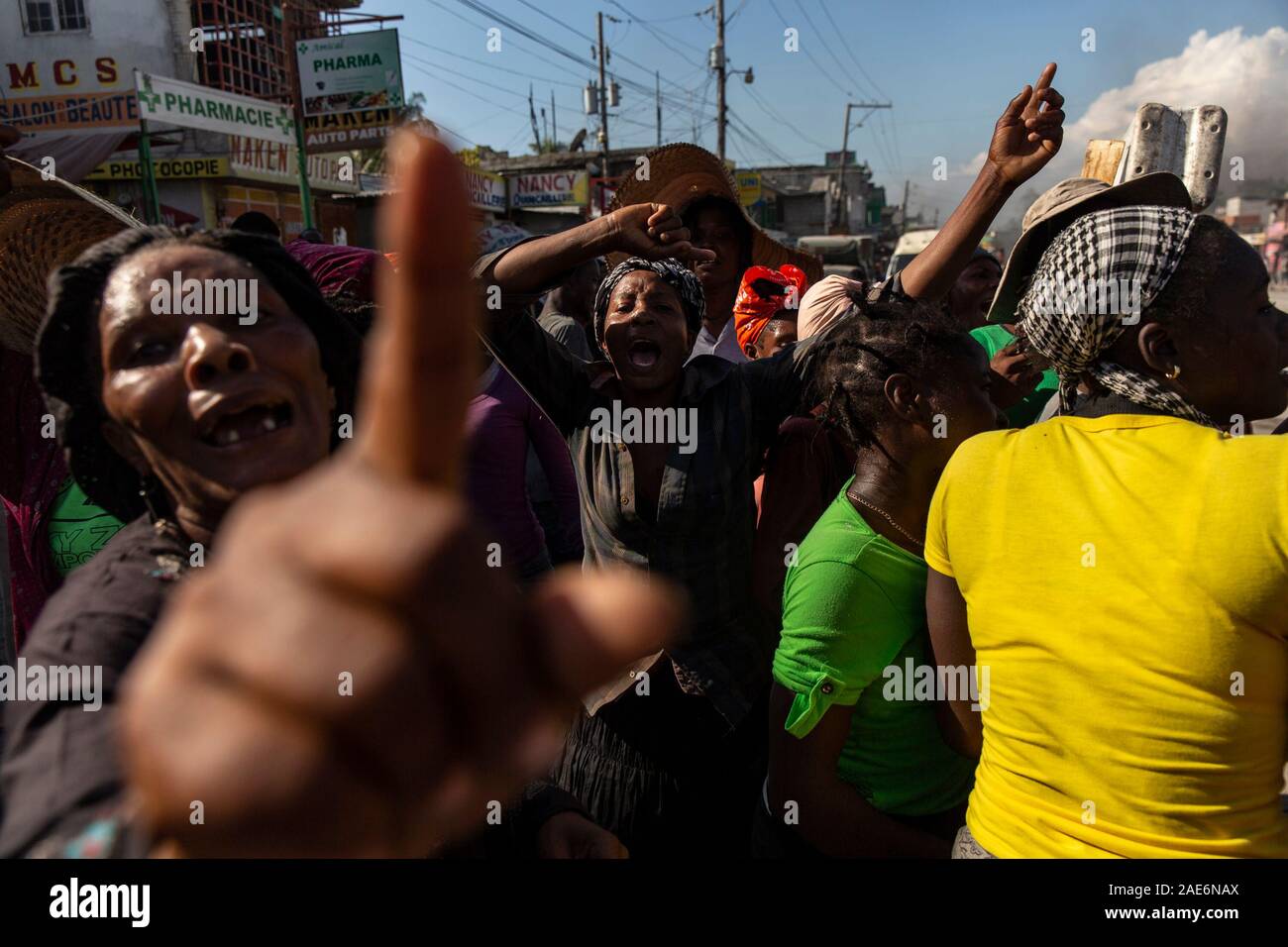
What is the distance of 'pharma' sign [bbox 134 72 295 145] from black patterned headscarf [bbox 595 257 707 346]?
426 inches

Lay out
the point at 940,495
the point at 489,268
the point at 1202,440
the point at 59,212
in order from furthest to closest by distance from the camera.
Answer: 1. the point at 489,268
2. the point at 59,212
3. the point at 940,495
4. the point at 1202,440

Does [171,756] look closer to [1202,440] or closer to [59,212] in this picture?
[1202,440]

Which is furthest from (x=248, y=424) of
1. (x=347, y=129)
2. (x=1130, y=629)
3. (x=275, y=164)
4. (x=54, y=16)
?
(x=54, y=16)

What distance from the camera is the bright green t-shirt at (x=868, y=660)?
1701 mm

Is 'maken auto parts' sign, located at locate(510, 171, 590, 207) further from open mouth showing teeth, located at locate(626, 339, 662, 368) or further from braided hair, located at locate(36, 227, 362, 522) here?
braided hair, located at locate(36, 227, 362, 522)

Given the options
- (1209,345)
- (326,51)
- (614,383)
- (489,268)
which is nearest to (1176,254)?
(1209,345)

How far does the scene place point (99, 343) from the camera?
3.30ft

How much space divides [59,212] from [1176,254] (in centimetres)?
248

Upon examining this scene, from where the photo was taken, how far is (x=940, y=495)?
154cm

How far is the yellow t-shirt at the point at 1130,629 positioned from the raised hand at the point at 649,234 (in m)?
0.89

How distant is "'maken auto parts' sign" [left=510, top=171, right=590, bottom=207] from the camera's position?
74.3ft

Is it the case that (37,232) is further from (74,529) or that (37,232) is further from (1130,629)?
(1130,629)

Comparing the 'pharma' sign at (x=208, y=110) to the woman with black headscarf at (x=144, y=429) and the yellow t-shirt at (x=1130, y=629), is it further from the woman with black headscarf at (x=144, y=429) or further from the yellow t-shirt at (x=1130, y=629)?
the yellow t-shirt at (x=1130, y=629)
